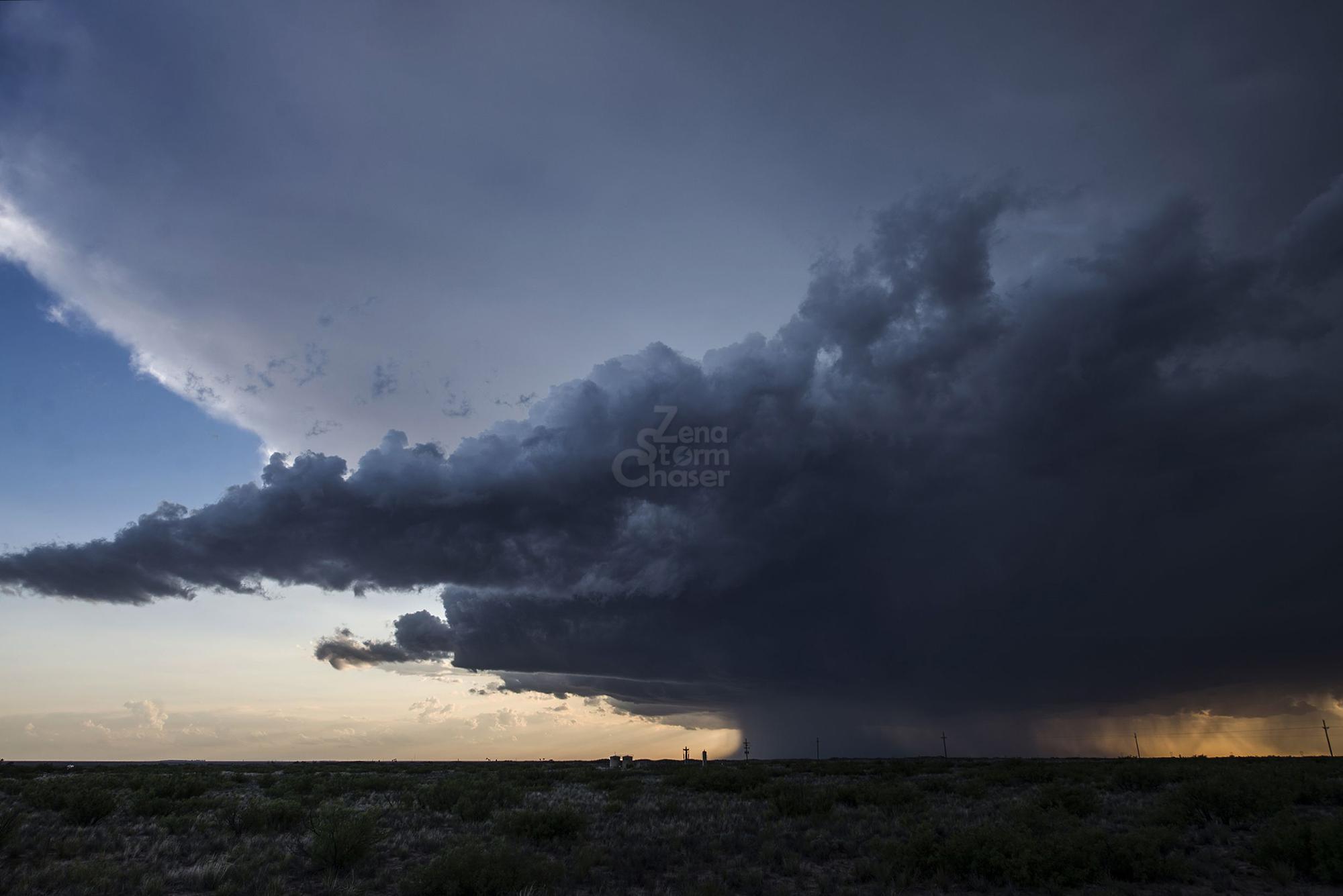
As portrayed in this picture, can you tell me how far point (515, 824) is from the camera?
927 inches

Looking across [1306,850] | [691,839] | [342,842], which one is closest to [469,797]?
[342,842]

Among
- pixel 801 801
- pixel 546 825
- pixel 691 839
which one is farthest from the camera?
pixel 801 801

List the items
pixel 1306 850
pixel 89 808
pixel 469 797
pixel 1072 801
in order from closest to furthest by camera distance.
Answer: pixel 1306 850 < pixel 89 808 < pixel 1072 801 < pixel 469 797

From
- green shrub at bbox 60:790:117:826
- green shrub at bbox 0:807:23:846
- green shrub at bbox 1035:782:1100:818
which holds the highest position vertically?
green shrub at bbox 0:807:23:846

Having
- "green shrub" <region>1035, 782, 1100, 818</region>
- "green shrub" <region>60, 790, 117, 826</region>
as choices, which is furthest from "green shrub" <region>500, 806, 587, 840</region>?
"green shrub" <region>1035, 782, 1100, 818</region>

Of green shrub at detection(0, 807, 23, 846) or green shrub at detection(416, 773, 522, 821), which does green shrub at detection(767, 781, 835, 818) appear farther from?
green shrub at detection(0, 807, 23, 846)

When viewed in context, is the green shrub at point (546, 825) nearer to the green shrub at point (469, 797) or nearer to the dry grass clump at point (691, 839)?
the dry grass clump at point (691, 839)

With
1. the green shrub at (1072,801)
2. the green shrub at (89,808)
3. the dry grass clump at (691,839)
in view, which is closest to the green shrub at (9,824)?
the dry grass clump at (691,839)

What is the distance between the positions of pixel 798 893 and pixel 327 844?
1254 cm

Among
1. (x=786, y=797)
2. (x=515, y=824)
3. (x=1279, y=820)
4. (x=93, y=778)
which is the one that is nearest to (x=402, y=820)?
(x=515, y=824)

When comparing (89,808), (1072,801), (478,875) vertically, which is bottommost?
(1072,801)

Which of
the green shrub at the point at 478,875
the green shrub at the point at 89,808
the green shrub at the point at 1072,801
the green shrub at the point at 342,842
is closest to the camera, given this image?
the green shrub at the point at 478,875

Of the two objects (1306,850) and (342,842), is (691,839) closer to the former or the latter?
(342,842)

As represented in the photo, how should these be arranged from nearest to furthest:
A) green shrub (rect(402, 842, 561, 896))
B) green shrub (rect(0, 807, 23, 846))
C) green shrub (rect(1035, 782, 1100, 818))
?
green shrub (rect(402, 842, 561, 896)) < green shrub (rect(0, 807, 23, 846)) < green shrub (rect(1035, 782, 1100, 818))
